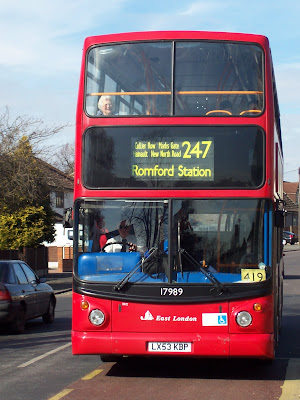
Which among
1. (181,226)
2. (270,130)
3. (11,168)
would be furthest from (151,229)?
(11,168)

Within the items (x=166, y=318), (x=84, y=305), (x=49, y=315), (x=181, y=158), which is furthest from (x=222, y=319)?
(x=49, y=315)

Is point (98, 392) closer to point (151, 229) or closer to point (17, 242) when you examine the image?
point (151, 229)

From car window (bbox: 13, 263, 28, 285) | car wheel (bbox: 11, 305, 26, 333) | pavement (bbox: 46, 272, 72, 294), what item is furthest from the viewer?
pavement (bbox: 46, 272, 72, 294)

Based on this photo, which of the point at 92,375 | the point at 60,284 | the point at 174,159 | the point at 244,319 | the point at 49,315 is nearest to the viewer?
the point at 244,319

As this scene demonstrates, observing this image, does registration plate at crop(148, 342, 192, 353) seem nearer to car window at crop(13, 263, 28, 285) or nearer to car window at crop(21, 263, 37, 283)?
car window at crop(13, 263, 28, 285)

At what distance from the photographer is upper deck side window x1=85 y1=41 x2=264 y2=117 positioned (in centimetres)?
927

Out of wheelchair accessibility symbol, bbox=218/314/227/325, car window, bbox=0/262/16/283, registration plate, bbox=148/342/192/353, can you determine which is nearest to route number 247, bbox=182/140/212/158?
wheelchair accessibility symbol, bbox=218/314/227/325

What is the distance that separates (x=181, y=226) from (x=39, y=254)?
Answer: 28.3 m

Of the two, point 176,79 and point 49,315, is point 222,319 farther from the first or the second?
point 49,315

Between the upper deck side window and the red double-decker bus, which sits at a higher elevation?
the upper deck side window

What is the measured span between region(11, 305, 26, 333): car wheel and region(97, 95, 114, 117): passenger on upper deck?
259 inches

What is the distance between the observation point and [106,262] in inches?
361

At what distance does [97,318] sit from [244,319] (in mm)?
1798

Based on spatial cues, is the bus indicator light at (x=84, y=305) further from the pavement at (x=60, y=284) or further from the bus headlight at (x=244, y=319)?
the pavement at (x=60, y=284)
